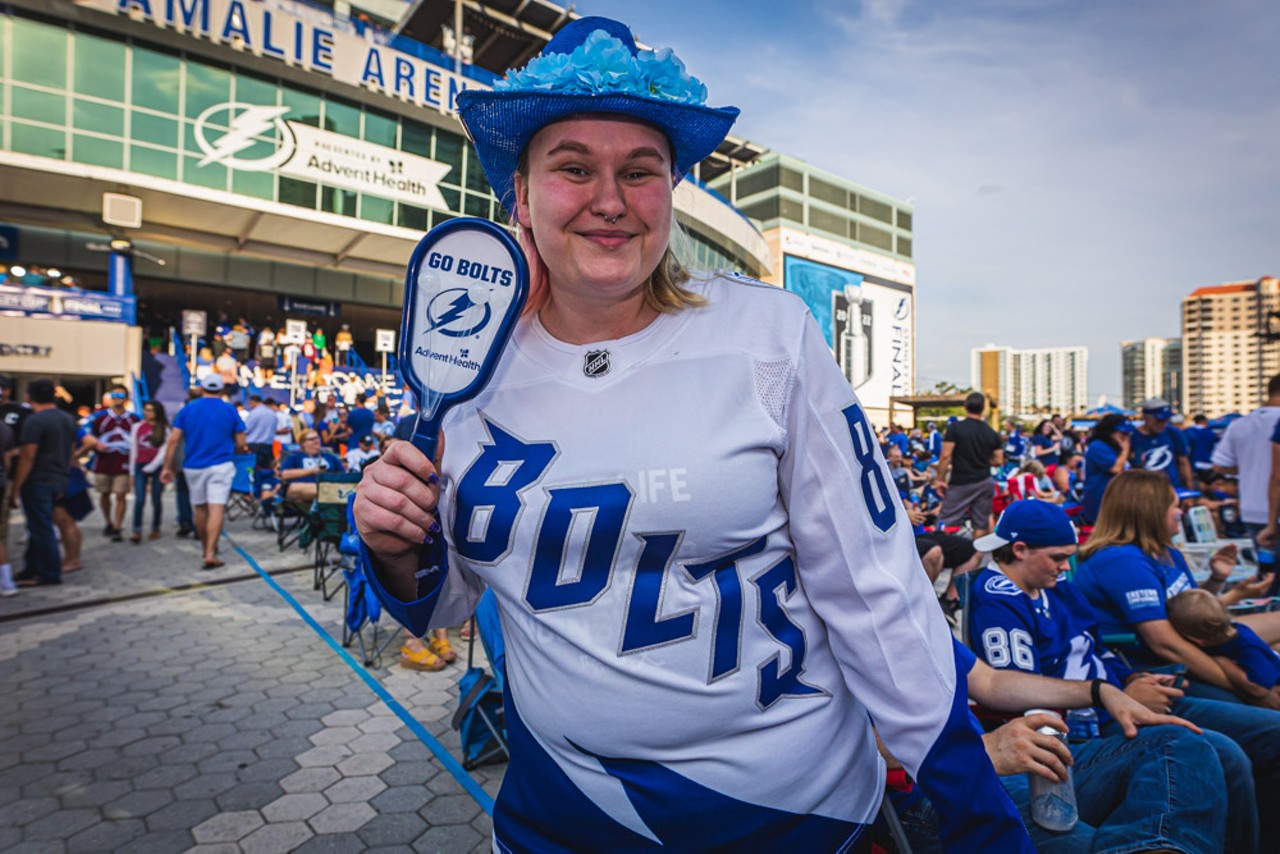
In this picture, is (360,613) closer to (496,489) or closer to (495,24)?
(496,489)

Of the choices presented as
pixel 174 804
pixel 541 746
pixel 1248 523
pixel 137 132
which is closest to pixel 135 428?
pixel 174 804

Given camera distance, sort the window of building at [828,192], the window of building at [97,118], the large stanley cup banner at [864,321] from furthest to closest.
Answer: the window of building at [828,192], the large stanley cup banner at [864,321], the window of building at [97,118]

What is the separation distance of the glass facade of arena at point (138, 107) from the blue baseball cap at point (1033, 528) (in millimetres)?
16895

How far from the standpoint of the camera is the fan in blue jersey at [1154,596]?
7.84 feet

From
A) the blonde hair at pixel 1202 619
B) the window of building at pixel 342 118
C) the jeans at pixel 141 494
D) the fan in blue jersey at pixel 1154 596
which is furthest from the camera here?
the window of building at pixel 342 118

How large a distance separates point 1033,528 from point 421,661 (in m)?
4.02

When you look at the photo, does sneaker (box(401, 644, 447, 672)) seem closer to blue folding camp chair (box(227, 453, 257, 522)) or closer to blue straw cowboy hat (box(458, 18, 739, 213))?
blue straw cowboy hat (box(458, 18, 739, 213))

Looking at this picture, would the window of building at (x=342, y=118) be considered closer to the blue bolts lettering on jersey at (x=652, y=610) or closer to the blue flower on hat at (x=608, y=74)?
the blue flower on hat at (x=608, y=74)

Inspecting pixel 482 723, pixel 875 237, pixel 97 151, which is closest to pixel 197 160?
pixel 97 151

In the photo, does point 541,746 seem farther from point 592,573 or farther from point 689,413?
point 689,413

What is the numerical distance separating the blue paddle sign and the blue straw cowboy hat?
0.20 m

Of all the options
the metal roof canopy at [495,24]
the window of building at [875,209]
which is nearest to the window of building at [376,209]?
the metal roof canopy at [495,24]

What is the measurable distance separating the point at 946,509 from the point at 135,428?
35.0ft

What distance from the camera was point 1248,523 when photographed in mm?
5371
